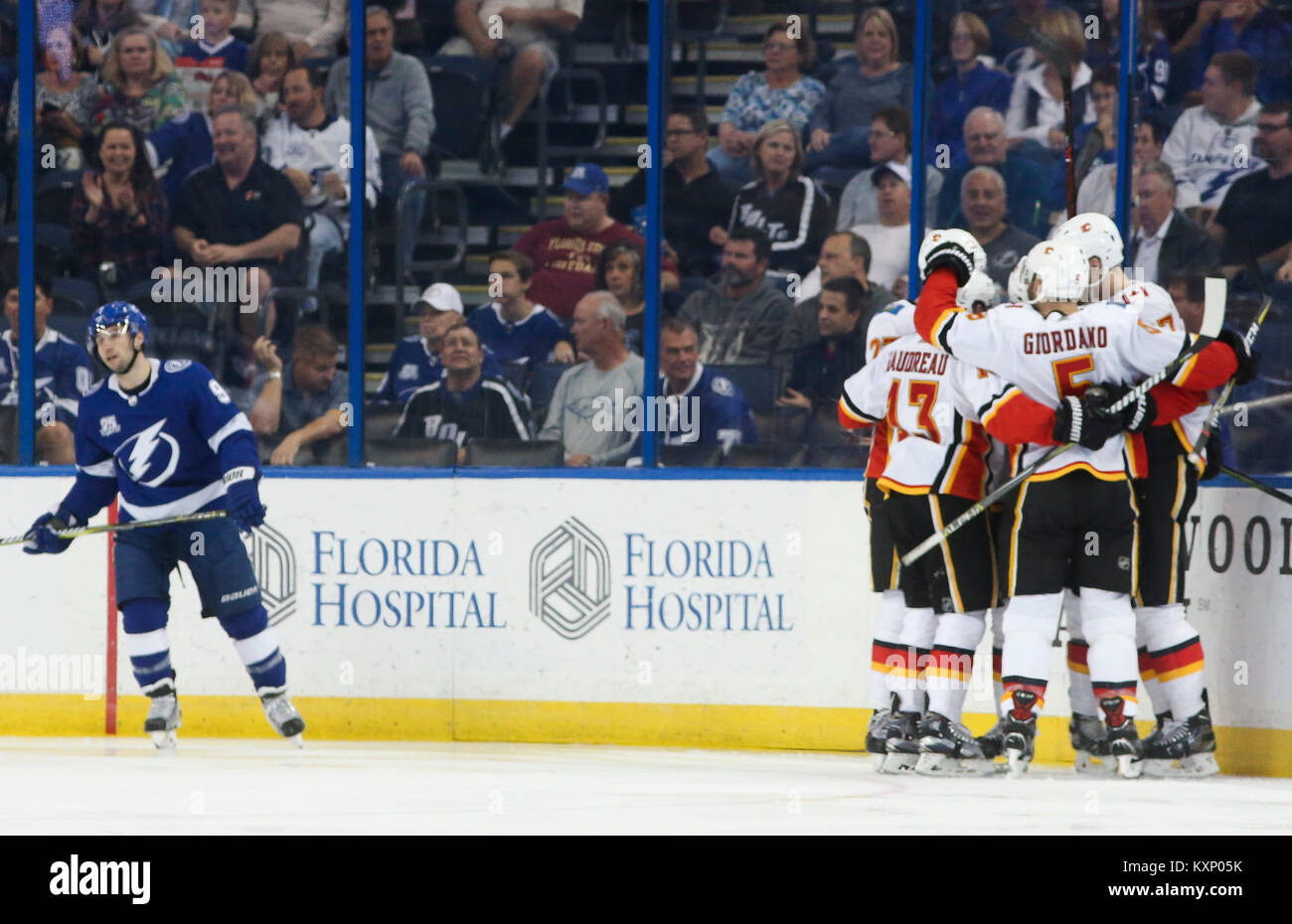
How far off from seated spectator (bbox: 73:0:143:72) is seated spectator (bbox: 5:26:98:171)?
31 mm

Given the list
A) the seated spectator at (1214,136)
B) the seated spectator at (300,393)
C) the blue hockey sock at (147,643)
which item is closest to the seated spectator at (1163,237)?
the seated spectator at (1214,136)

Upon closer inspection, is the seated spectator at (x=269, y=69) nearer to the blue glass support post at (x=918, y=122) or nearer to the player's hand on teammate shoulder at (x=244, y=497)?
the player's hand on teammate shoulder at (x=244, y=497)

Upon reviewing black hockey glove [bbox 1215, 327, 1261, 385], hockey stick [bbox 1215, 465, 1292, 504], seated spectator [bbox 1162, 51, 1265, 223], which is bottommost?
hockey stick [bbox 1215, 465, 1292, 504]

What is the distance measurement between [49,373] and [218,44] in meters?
1.29

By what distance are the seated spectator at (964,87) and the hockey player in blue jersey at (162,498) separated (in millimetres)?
2473

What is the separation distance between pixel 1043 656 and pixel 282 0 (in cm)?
357

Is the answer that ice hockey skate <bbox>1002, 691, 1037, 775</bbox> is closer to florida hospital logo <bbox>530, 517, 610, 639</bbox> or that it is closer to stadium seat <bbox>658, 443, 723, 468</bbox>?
florida hospital logo <bbox>530, 517, 610, 639</bbox>

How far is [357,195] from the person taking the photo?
291 inches

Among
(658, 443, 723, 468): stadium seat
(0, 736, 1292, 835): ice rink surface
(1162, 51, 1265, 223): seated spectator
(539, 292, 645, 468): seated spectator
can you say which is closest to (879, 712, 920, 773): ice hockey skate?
(0, 736, 1292, 835): ice rink surface

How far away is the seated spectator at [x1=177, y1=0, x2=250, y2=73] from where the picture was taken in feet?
24.8

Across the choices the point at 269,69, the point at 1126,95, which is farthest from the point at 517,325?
the point at 1126,95

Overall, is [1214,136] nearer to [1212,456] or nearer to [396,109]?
[1212,456]
